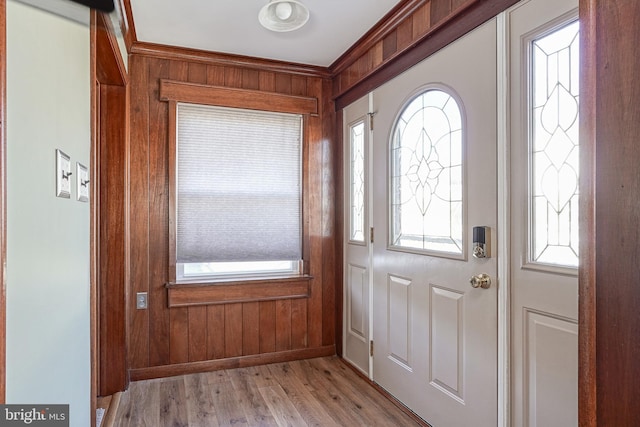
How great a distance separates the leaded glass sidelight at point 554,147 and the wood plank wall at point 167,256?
6.02 ft

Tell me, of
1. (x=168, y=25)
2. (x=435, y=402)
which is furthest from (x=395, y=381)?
(x=168, y=25)

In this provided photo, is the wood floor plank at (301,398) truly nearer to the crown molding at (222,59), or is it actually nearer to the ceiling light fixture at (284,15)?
the ceiling light fixture at (284,15)

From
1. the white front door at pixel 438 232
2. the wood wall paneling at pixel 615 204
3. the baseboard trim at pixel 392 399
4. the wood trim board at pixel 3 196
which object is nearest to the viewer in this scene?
the wood wall paneling at pixel 615 204

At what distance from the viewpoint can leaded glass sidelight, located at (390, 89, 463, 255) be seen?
75.3 inches

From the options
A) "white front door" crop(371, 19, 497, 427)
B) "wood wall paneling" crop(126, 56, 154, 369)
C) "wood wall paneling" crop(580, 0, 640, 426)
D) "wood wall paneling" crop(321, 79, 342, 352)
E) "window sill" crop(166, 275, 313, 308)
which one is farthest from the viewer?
"wood wall paneling" crop(321, 79, 342, 352)

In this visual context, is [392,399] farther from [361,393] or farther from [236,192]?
[236,192]

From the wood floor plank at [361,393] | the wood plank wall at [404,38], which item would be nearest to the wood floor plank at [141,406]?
the wood floor plank at [361,393]

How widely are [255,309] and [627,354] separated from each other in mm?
2635

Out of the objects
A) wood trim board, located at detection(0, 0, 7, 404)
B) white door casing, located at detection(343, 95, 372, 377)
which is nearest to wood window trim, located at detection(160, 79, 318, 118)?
white door casing, located at detection(343, 95, 372, 377)

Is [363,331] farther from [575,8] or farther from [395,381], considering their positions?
[575,8]

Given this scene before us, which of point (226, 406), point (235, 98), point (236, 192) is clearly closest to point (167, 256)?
point (236, 192)

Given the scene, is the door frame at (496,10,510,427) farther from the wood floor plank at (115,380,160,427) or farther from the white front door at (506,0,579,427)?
the wood floor plank at (115,380,160,427)

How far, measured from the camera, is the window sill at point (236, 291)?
2.76 meters

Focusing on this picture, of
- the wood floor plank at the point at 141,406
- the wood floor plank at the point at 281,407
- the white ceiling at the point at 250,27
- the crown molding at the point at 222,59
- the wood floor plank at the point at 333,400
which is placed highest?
the white ceiling at the point at 250,27
